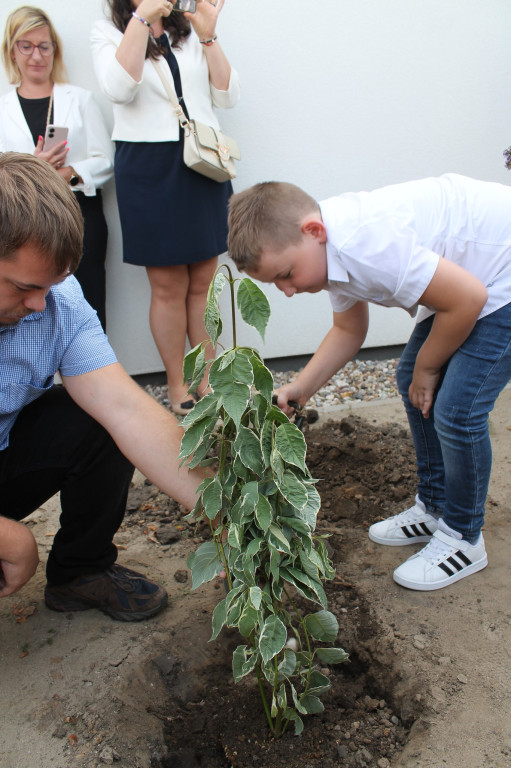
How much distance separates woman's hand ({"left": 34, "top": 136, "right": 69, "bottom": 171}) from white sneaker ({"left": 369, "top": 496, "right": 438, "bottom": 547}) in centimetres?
253

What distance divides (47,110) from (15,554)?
268 cm

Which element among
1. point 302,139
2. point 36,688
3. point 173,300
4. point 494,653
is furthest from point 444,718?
point 302,139

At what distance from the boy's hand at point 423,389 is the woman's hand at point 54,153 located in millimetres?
2310

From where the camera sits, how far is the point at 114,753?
1793mm

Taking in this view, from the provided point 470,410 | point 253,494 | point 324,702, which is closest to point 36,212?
point 253,494

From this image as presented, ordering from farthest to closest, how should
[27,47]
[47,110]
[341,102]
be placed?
1. [341,102]
2. [47,110]
3. [27,47]

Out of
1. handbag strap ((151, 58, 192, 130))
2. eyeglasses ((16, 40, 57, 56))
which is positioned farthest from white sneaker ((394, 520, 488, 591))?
eyeglasses ((16, 40, 57, 56))

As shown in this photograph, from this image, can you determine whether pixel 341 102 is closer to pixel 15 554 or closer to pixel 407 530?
pixel 407 530

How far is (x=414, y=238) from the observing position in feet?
6.53

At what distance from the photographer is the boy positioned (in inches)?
78.3

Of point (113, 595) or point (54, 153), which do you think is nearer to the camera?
point (113, 595)

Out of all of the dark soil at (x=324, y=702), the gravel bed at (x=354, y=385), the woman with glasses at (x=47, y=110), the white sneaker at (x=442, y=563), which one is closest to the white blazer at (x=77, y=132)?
the woman with glasses at (x=47, y=110)

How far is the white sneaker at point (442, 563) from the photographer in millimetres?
2332

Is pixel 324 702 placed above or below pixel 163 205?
below
